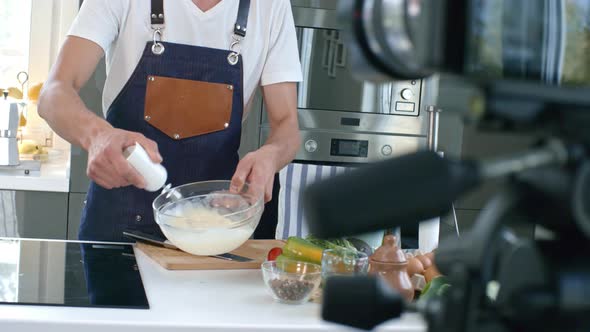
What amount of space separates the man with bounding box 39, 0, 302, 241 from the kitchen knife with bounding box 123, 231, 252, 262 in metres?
0.09

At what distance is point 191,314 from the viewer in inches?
56.1

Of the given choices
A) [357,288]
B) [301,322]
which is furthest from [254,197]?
[357,288]

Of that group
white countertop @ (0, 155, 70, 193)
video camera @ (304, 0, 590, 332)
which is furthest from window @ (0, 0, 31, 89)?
video camera @ (304, 0, 590, 332)

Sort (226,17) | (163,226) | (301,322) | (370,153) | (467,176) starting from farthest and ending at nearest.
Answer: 1. (370,153)
2. (226,17)
3. (163,226)
4. (301,322)
5. (467,176)

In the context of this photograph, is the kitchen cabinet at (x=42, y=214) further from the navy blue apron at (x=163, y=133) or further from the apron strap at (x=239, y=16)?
the apron strap at (x=239, y=16)

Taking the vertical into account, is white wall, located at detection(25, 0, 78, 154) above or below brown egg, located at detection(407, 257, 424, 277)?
above

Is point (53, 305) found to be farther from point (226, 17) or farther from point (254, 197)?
point (226, 17)

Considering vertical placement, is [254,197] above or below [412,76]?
below

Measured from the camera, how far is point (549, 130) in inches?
16.9

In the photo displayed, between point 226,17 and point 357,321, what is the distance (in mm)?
1762

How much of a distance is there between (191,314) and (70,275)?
1.19ft

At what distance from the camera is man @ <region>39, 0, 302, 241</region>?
2.08 m

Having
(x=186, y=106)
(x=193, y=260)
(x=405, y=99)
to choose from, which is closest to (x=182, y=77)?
(x=186, y=106)

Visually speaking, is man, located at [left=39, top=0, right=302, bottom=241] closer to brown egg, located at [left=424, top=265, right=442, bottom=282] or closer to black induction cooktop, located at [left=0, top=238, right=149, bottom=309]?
black induction cooktop, located at [left=0, top=238, right=149, bottom=309]
